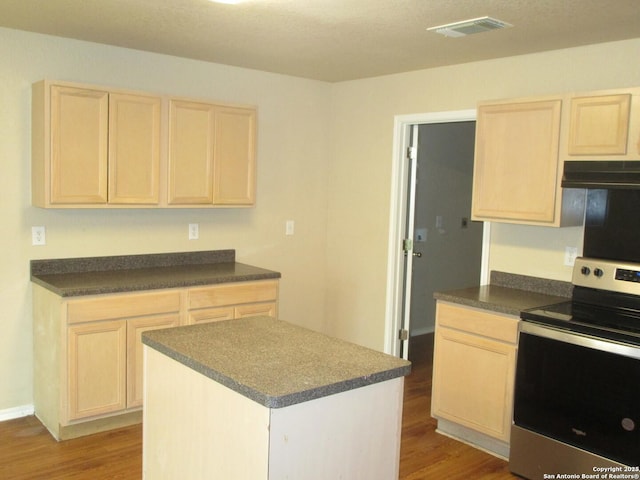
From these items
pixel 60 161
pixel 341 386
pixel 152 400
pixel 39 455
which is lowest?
pixel 39 455

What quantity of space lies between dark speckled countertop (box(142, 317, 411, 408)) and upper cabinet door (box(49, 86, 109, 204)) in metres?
1.54

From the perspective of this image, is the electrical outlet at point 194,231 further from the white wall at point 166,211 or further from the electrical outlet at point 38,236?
the electrical outlet at point 38,236

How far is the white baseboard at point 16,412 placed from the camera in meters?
3.77

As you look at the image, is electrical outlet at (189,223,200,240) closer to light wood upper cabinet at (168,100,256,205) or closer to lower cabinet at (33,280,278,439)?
light wood upper cabinet at (168,100,256,205)

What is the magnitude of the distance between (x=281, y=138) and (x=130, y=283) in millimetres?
1902

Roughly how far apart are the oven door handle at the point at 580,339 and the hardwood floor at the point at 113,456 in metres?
0.82

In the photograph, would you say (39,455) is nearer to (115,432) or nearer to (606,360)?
(115,432)

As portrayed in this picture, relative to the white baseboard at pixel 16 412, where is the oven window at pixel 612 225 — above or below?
above

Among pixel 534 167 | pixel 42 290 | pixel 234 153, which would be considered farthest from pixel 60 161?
pixel 534 167

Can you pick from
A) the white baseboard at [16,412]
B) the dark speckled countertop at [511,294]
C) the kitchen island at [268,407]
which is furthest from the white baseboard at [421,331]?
the kitchen island at [268,407]

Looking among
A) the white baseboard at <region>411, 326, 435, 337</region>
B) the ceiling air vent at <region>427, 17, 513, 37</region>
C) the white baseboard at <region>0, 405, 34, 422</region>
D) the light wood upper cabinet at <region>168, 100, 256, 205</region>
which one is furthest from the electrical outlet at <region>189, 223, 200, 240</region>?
the white baseboard at <region>411, 326, 435, 337</region>

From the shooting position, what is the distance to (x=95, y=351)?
3.52 meters

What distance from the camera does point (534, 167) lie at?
3.46 metres

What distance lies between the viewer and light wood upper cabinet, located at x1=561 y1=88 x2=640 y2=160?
3053mm
